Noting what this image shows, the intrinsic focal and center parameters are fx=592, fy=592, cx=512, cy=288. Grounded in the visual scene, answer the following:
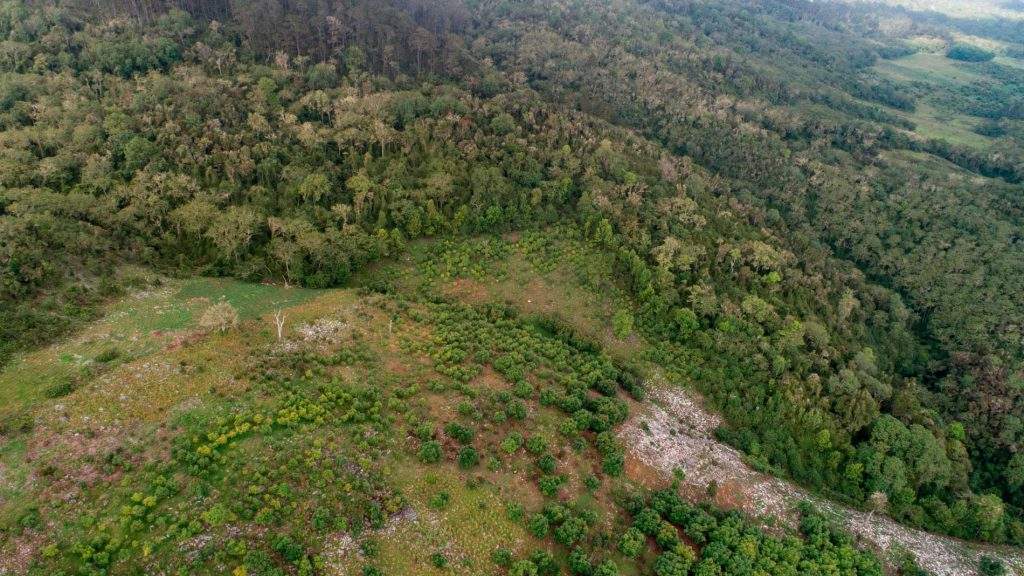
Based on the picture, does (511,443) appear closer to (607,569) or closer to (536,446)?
(536,446)

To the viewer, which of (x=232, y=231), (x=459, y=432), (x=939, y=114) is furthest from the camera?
(x=939, y=114)

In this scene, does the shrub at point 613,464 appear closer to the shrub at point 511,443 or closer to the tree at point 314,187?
the shrub at point 511,443

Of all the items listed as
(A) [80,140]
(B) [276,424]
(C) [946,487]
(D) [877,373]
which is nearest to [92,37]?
(A) [80,140]

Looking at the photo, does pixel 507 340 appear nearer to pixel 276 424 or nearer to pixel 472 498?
pixel 472 498

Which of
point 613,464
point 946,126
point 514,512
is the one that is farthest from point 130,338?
point 946,126

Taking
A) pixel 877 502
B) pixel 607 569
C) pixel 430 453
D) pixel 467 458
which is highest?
pixel 430 453
